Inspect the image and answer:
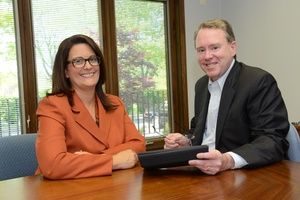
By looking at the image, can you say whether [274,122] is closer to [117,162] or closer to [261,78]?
[261,78]

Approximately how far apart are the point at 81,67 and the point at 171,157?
72 centimetres

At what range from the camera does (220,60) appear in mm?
1715

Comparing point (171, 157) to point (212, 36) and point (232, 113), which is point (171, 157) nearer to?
point (232, 113)

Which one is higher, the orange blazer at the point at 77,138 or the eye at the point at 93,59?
the eye at the point at 93,59

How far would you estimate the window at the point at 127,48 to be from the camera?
2945 mm

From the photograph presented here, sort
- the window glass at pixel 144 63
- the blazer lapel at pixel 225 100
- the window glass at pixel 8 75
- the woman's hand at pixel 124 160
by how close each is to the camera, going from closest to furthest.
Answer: the woman's hand at pixel 124 160, the blazer lapel at pixel 225 100, the window glass at pixel 8 75, the window glass at pixel 144 63

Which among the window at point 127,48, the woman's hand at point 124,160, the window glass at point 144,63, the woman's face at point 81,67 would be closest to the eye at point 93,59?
the woman's face at point 81,67

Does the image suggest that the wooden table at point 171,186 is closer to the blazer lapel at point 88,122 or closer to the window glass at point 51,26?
the blazer lapel at point 88,122

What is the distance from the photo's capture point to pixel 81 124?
161cm

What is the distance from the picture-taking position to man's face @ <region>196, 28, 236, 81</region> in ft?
5.58

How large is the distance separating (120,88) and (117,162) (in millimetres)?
2003

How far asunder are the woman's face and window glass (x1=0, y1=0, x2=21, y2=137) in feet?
4.40

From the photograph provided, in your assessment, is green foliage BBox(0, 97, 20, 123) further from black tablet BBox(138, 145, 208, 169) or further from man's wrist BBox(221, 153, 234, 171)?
man's wrist BBox(221, 153, 234, 171)

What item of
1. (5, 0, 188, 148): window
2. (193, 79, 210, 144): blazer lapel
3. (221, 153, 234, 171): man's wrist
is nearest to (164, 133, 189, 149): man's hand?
(193, 79, 210, 144): blazer lapel
